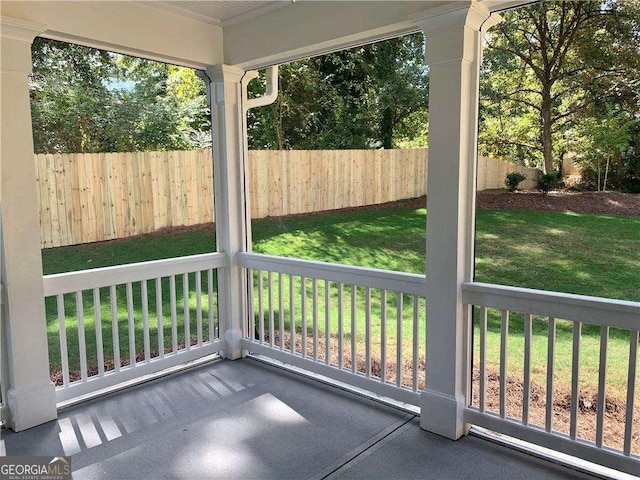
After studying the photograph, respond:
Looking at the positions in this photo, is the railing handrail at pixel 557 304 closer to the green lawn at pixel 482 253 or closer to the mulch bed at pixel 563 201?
the green lawn at pixel 482 253

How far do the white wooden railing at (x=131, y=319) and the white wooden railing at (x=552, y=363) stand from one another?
6.91ft

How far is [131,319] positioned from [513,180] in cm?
270

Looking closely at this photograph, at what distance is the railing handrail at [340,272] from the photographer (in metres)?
2.73

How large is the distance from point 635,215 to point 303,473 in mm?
1994

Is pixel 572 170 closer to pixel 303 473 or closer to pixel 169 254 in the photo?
pixel 303 473

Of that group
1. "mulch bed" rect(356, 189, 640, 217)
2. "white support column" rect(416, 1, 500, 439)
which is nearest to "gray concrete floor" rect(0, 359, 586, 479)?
"white support column" rect(416, 1, 500, 439)

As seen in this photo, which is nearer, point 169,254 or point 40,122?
point 40,122

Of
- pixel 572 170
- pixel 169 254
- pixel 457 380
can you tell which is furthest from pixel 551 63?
pixel 169 254

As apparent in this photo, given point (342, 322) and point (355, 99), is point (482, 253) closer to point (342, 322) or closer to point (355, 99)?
point (342, 322)

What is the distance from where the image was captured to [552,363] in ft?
7.47

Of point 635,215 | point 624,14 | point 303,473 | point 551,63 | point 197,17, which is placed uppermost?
point 197,17

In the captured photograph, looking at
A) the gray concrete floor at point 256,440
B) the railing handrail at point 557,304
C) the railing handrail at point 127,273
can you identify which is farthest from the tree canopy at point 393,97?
the gray concrete floor at point 256,440

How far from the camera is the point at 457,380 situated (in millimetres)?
2506

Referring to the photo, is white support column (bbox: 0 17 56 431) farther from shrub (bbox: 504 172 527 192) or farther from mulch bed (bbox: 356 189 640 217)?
shrub (bbox: 504 172 527 192)
